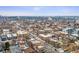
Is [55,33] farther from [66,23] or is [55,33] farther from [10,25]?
[10,25]

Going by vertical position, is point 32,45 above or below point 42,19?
below

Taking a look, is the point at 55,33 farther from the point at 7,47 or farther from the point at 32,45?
the point at 7,47
